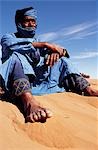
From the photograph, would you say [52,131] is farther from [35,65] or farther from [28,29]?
[28,29]

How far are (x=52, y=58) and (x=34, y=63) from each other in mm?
282

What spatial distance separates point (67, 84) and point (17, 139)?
2400mm

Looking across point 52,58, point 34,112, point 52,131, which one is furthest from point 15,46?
point 52,131

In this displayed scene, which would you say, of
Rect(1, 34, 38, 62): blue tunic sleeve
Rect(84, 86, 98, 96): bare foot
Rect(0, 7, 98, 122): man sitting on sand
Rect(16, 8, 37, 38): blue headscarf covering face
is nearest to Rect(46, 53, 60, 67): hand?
Rect(0, 7, 98, 122): man sitting on sand

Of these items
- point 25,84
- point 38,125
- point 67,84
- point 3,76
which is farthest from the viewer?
point 67,84

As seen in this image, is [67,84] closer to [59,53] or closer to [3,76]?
[59,53]

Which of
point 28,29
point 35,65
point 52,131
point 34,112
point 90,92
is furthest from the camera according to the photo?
point 28,29

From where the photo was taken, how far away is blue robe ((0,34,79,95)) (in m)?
5.24

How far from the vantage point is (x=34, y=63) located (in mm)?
5805

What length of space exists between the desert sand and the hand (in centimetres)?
119

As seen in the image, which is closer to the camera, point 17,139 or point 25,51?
point 17,139

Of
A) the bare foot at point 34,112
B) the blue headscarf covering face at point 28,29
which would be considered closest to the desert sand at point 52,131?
the bare foot at point 34,112

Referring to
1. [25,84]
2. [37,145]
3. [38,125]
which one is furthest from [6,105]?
[37,145]

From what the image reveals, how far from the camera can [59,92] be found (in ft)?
19.2
